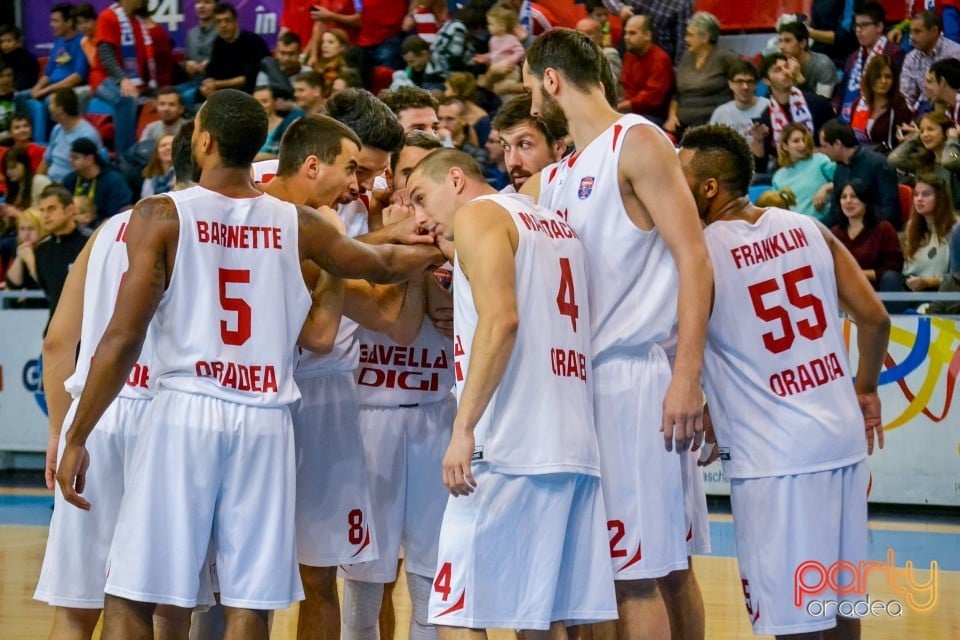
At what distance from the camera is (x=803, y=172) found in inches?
447

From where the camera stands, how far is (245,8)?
16.1m

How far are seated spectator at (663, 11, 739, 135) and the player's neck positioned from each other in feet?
26.4

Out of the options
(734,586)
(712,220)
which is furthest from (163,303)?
(734,586)

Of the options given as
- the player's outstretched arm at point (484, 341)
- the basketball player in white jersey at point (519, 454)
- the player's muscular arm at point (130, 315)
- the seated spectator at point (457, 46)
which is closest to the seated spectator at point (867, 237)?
the seated spectator at point (457, 46)

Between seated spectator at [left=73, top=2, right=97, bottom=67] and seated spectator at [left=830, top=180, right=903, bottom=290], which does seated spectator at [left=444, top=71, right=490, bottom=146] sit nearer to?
seated spectator at [left=830, top=180, right=903, bottom=290]

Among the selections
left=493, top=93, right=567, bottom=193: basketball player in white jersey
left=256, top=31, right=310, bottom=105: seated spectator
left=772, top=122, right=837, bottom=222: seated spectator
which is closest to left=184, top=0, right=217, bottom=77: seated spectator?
left=256, top=31, right=310, bottom=105: seated spectator

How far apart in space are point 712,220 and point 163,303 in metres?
2.12

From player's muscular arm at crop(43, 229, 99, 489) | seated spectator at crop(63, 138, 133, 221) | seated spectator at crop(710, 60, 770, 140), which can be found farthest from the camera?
seated spectator at crop(63, 138, 133, 221)

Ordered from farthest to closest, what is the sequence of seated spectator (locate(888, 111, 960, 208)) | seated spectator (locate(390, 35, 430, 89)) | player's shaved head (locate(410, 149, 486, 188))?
seated spectator (locate(390, 35, 430, 89))
seated spectator (locate(888, 111, 960, 208))
player's shaved head (locate(410, 149, 486, 188))

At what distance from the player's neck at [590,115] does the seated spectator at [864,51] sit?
26.0ft

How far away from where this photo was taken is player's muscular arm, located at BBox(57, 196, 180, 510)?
166 inches

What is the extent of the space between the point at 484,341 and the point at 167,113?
37.0 feet

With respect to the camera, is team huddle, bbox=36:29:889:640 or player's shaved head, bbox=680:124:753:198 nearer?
team huddle, bbox=36:29:889:640
